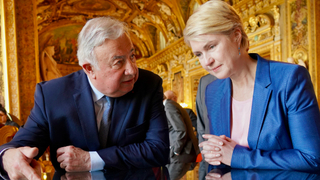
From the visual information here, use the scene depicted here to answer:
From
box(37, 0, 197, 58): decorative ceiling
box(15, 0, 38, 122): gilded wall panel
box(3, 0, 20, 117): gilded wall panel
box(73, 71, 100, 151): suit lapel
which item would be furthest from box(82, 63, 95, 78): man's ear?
box(37, 0, 197, 58): decorative ceiling

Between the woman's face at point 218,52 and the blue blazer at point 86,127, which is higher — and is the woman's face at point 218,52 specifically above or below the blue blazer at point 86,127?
above

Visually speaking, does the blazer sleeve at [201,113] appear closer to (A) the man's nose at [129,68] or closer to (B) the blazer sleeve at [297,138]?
(B) the blazer sleeve at [297,138]

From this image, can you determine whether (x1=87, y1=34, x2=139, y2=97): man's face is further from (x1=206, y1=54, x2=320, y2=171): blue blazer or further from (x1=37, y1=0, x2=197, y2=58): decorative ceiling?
(x1=37, y1=0, x2=197, y2=58): decorative ceiling

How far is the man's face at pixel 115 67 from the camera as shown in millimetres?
1666

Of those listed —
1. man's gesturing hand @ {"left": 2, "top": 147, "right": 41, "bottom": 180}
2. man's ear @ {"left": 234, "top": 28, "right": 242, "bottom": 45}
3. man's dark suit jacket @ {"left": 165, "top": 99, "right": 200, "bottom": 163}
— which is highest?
man's ear @ {"left": 234, "top": 28, "right": 242, "bottom": 45}

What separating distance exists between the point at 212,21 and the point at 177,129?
324 centimetres

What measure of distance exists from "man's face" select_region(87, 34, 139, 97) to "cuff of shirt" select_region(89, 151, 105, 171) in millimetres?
442

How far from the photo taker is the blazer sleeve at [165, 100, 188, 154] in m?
4.61

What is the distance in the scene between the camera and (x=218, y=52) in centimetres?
161

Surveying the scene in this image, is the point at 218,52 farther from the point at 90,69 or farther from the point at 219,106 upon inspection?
the point at 90,69

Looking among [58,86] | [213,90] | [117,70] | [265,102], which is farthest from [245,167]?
[58,86]

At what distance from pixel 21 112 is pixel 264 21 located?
8737 millimetres

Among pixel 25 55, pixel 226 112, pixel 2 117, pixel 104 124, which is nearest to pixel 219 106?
pixel 226 112

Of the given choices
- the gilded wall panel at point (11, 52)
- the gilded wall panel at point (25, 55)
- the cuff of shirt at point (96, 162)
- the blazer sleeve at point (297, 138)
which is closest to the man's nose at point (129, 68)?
the cuff of shirt at point (96, 162)
